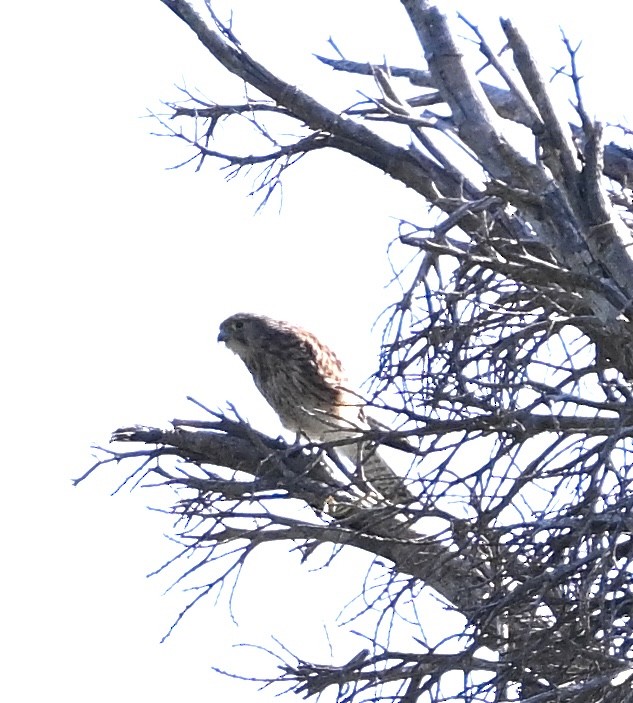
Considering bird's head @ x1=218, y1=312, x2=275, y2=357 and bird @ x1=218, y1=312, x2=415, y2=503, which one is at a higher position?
bird's head @ x1=218, y1=312, x2=275, y2=357

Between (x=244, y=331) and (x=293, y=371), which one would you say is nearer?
(x=293, y=371)

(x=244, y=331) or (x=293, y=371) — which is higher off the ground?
(x=244, y=331)

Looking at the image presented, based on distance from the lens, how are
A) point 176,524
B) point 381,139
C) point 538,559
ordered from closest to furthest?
point 538,559
point 176,524
point 381,139

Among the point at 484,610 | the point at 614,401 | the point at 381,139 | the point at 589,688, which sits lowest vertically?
the point at 589,688

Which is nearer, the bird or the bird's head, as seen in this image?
the bird

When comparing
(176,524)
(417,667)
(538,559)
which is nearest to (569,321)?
(538,559)

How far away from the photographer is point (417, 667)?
247 inches

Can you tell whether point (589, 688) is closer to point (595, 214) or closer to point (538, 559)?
point (538, 559)

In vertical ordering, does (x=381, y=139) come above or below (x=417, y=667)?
above

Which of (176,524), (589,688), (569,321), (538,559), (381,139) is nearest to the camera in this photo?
(589,688)

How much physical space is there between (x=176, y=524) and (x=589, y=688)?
2346 mm

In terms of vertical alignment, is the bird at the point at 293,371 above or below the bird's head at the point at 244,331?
below

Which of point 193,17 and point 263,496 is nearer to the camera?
point 263,496

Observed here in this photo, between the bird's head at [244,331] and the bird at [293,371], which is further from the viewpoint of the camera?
the bird's head at [244,331]
